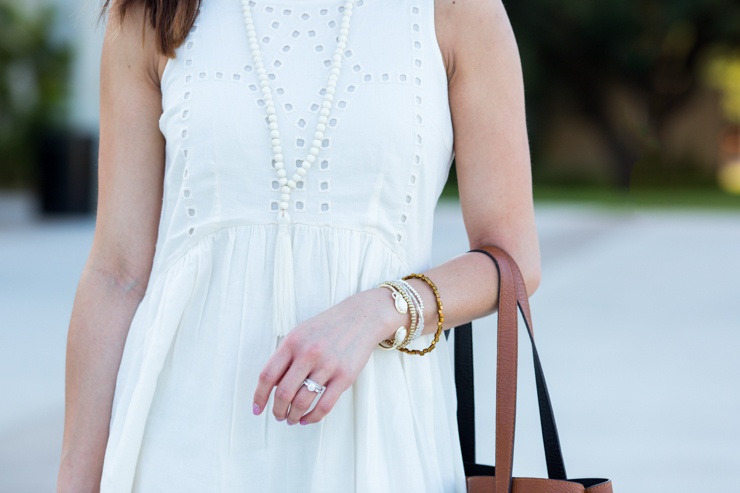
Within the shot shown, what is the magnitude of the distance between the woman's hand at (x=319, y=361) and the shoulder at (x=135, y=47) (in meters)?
0.55

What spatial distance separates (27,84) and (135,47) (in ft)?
50.6

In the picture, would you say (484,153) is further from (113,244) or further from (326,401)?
(113,244)

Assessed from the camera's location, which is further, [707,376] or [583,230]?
[583,230]

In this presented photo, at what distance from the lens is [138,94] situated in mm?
1286

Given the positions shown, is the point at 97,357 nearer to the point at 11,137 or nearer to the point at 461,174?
the point at 461,174

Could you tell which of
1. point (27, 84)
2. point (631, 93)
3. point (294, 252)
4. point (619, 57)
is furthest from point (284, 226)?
point (631, 93)

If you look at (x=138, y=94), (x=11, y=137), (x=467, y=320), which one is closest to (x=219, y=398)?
(x=467, y=320)

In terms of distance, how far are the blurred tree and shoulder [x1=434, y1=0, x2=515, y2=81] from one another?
25393 millimetres

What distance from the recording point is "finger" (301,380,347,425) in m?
0.96

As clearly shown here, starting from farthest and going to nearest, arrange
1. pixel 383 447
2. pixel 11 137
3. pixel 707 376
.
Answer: pixel 11 137 < pixel 707 376 < pixel 383 447

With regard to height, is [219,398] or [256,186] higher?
[256,186]

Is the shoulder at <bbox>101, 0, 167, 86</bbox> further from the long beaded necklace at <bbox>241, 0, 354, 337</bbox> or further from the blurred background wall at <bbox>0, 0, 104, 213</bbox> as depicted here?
the blurred background wall at <bbox>0, 0, 104, 213</bbox>

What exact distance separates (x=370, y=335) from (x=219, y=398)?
297mm

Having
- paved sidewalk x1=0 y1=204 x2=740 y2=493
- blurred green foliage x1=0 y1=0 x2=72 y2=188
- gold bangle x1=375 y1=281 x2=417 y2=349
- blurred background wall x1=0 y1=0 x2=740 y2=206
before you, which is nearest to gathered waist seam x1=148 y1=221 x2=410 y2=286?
gold bangle x1=375 y1=281 x2=417 y2=349
